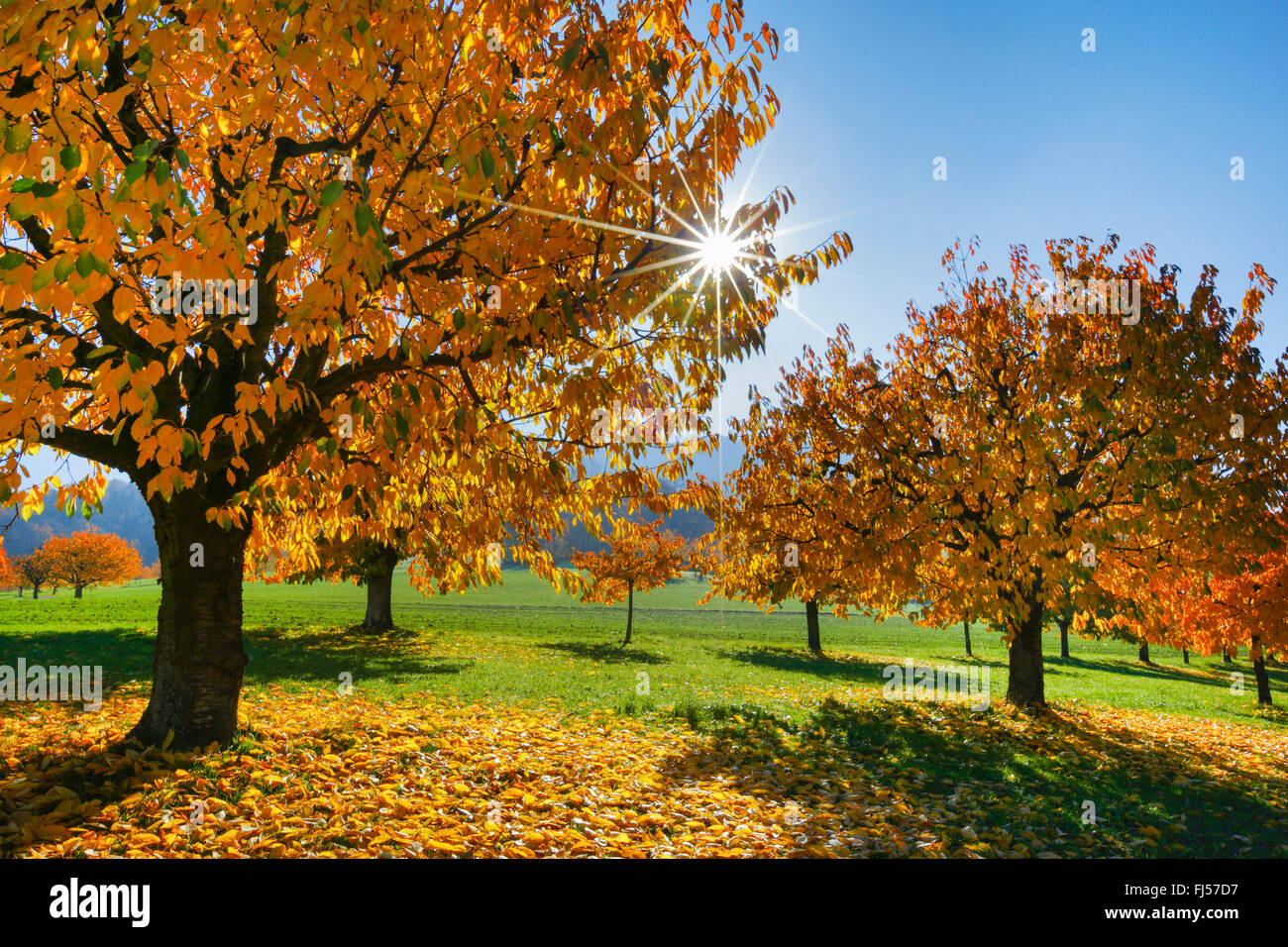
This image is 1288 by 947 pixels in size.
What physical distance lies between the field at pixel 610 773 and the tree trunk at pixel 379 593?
8037mm

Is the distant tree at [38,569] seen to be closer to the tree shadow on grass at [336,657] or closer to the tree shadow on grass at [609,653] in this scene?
the tree shadow on grass at [336,657]

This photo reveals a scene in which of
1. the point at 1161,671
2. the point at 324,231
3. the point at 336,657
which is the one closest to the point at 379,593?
the point at 336,657

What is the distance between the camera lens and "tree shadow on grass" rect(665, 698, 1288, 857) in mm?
6623

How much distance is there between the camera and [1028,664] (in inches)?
584

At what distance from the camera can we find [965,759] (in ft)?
32.9

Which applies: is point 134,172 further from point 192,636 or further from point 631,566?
point 631,566

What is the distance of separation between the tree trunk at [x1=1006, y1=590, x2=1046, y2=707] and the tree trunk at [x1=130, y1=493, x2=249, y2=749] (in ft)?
50.8

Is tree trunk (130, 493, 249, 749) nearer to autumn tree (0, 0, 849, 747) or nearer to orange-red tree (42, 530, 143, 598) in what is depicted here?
autumn tree (0, 0, 849, 747)

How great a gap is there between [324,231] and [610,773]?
7.00 metres

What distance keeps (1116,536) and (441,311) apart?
14.9 meters

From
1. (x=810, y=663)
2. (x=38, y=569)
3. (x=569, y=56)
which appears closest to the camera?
(x=569, y=56)
